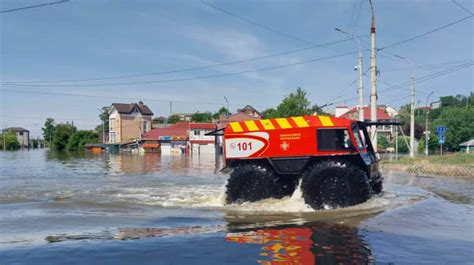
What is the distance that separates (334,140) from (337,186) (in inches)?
52.1

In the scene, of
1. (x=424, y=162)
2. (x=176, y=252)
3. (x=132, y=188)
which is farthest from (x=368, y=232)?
(x=424, y=162)

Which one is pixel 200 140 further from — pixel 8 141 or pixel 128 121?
pixel 8 141

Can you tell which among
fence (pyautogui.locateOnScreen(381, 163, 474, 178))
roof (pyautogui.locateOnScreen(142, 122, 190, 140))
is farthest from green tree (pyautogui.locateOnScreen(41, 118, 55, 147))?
fence (pyautogui.locateOnScreen(381, 163, 474, 178))

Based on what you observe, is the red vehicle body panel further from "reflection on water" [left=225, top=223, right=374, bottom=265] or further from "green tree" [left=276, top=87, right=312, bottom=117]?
"green tree" [left=276, top=87, right=312, bottom=117]

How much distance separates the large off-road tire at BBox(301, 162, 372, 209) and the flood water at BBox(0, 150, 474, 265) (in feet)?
1.02

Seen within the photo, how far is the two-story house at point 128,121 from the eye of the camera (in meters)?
90.2

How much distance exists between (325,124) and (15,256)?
812cm

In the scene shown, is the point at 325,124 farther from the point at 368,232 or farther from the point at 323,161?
the point at 368,232

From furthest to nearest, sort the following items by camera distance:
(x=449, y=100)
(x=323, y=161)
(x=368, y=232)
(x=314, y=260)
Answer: (x=449, y=100) < (x=323, y=161) < (x=368, y=232) < (x=314, y=260)

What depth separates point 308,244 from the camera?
23.7 ft

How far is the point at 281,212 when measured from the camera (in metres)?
10.9

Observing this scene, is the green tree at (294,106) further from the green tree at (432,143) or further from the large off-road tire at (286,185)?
the large off-road tire at (286,185)

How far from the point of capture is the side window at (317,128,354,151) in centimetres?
1183

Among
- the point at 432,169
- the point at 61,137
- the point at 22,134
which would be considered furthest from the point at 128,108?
the point at 22,134
